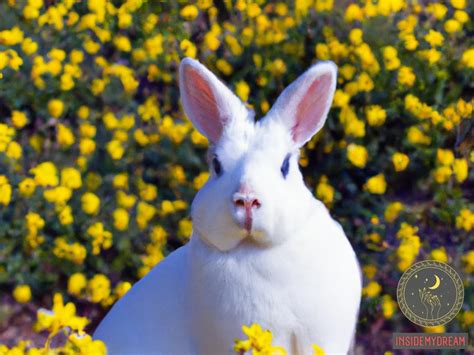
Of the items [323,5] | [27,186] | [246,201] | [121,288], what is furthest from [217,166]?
[323,5]

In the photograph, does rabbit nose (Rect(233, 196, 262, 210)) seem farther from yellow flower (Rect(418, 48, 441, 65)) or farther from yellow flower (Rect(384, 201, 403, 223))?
yellow flower (Rect(418, 48, 441, 65))

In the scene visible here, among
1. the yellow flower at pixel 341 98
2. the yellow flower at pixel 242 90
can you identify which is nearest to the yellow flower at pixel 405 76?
the yellow flower at pixel 341 98

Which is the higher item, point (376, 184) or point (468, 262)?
point (376, 184)

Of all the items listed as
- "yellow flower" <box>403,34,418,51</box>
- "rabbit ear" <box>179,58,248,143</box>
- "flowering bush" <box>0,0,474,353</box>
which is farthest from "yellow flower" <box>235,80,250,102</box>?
"rabbit ear" <box>179,58,248,143</box>

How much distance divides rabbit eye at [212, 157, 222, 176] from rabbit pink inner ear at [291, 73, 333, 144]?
0.22 metres

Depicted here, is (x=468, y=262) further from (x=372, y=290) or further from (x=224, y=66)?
(x=224, y=66)

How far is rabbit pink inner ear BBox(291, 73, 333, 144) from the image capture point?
2.84 metres

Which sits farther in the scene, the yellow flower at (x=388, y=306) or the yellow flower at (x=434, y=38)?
the yellow flower at (x=434, y=38)

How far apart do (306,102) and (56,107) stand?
6.01ft

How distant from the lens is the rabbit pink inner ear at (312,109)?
284 cm

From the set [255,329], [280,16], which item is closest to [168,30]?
[280,16]

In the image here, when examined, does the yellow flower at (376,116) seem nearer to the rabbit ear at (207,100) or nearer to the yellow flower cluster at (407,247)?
the yellow flower cluster at (407,247)

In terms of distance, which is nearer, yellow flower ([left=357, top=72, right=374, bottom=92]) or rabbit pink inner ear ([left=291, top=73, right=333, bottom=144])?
rabbit pink inner ear ([left=291, top=73, right=333, bottom=144])

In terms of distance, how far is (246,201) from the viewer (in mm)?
2609
